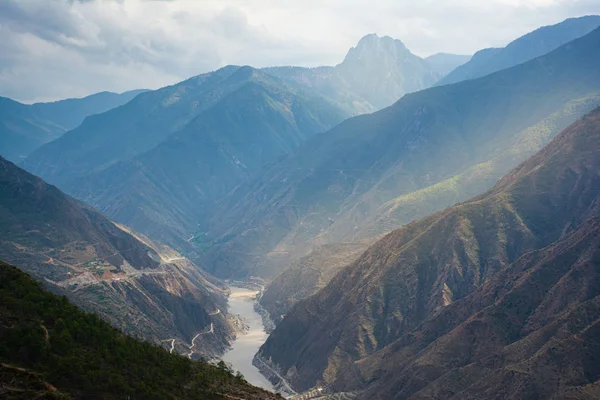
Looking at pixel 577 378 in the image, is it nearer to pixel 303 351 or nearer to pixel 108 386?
pixel 108 386

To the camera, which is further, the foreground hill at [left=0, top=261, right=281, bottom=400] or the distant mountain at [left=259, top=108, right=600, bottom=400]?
the distant mountain at [left=259, top=108, right=600, bottom=400]

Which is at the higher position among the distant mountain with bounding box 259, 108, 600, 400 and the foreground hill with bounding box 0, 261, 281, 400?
the foreground hill with bounding box 0, 261, 281, 400

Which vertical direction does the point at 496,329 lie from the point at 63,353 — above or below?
below

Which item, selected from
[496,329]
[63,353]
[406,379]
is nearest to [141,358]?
[63,353]

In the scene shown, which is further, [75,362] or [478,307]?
[478,307]
